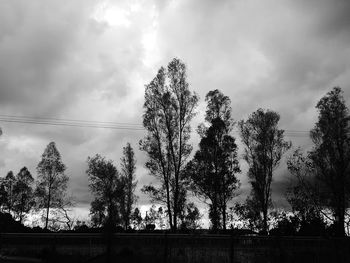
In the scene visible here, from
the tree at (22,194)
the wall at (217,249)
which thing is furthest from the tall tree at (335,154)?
the tree at (22,194)

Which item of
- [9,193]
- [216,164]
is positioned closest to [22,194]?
[9,193]

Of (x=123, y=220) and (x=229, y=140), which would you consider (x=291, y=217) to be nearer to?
(x=229, y=140)

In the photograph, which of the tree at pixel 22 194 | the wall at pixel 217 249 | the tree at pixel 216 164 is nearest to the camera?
the wall at pixel 217 249

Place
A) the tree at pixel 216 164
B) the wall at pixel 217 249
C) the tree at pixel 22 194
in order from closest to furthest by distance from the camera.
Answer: the wall at pixel 217 249, the tree at pixel 216 164, the tree at pixel 22 194

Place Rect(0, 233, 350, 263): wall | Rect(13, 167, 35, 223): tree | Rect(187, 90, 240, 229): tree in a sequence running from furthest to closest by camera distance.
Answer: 1. Rect(13, 167, 35, 223): tree
2. Rect(187, 90, 240, 229): tree
3. Rect(0, 233, 350, 263): wall

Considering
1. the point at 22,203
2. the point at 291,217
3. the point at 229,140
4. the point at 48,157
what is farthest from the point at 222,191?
the point at 22,203

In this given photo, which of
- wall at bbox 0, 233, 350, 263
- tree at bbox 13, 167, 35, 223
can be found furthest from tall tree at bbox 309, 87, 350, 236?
tree at bbox 13, 167, 35, 223

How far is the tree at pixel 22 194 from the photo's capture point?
A: 5384 centimetres

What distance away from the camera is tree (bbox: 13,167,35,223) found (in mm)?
53844

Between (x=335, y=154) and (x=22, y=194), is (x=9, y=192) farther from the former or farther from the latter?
(x=335, y=154)

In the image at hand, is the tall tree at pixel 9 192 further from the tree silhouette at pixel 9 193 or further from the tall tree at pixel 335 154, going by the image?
the tall tree at pixel 335 154

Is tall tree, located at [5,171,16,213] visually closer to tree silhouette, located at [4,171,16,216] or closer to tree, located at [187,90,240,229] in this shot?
tree silhouette, located at [4,171,16,216]

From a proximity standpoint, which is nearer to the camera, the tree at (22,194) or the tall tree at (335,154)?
the tall tree at (335,154)

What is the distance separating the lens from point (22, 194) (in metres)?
54.5
